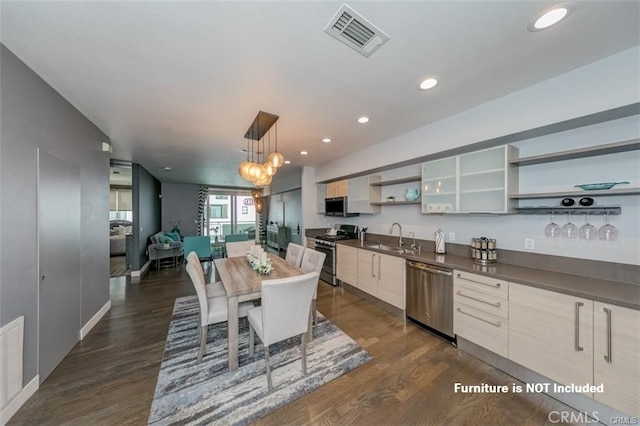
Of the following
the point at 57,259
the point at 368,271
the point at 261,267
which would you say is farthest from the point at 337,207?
the point at 57,259

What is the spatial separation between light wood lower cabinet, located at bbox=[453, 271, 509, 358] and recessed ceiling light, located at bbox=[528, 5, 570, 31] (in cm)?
195

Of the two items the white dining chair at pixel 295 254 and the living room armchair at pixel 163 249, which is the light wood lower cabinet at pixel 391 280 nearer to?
the white dining chair at pixel 295 254

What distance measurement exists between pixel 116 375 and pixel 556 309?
150 inches

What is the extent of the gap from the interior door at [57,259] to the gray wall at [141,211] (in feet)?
9.54

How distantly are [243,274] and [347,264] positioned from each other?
2.11m

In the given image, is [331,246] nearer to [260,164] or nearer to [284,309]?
[260,164]

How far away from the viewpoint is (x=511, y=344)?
6.48 ft

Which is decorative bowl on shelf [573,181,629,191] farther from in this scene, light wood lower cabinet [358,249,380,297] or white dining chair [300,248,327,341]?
white dining chair [300,248,327,341]

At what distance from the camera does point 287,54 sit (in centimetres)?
162

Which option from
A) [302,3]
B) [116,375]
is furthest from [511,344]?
[116,375]

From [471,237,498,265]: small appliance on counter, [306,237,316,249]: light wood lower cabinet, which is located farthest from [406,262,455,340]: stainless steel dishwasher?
[306,237,316,249]: light wood lower cabinet

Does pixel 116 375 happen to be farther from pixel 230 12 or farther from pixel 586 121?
Answer: pixel 586 121

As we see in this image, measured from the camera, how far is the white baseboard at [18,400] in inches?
61.4

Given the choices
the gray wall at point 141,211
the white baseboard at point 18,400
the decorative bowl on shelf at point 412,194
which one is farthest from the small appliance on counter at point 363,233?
the gray wall at point 141,211
